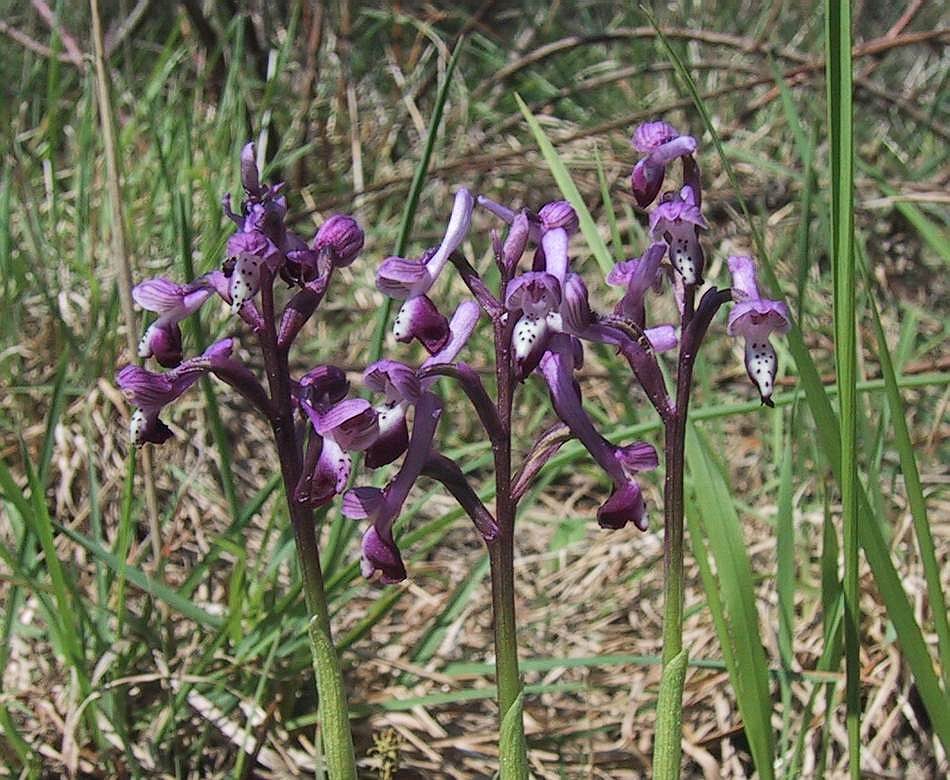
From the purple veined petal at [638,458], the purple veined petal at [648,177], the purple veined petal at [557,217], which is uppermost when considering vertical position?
the purple veined petal at [648,177]

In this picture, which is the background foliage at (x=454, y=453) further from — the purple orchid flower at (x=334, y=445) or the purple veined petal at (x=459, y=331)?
the purple orchid flower at (x=334, y=445)

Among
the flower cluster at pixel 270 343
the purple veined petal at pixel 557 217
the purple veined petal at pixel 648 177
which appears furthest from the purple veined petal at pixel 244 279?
the purple veined petal at pixel 648 177

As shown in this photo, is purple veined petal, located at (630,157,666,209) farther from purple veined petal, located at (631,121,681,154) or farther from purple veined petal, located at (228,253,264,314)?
purple veined petal, located at (228,253,264,314)

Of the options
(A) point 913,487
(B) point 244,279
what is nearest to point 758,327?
(A) point 913,487

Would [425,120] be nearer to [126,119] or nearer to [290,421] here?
[126,119]

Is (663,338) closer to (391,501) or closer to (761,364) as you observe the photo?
(761,364)
